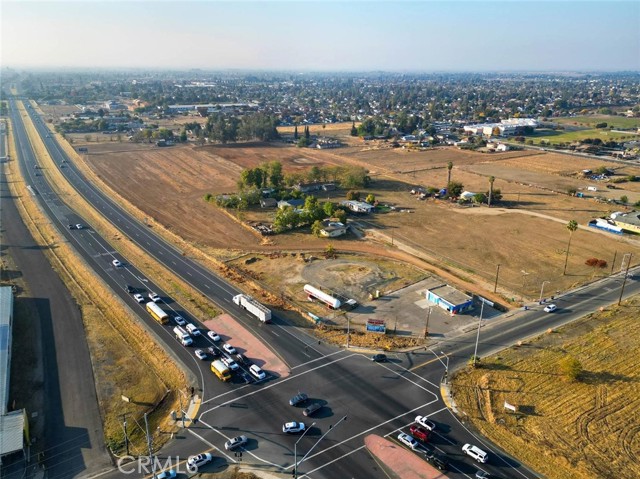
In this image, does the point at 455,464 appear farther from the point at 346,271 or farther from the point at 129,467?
the point at 346,271

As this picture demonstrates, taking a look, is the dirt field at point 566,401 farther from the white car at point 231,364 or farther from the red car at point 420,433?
the white car at point 231,364

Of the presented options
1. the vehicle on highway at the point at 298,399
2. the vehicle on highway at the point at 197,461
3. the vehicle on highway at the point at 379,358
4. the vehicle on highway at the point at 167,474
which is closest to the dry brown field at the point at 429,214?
the vehicle on highway at the point at 379,358

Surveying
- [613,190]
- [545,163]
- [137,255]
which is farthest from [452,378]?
[545,163]

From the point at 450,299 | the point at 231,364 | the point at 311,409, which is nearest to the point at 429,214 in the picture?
the point at 450,299

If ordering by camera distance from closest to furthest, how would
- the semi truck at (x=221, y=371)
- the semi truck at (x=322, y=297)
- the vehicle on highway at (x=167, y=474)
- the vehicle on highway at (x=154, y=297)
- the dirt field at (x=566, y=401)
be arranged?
1. the vehicle on highway at (x=167, y=474)
2. the dirt field at (x=566, y=401)
3. the semi truck at (x=221, y=371)
4. the semi truck at (x=322, y=297)
5. the vehicle on highway at (x=154, y=297)

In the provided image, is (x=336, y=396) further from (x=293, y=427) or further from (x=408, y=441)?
(x=408, y=441)

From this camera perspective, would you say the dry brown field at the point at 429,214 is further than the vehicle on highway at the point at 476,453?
Yes
